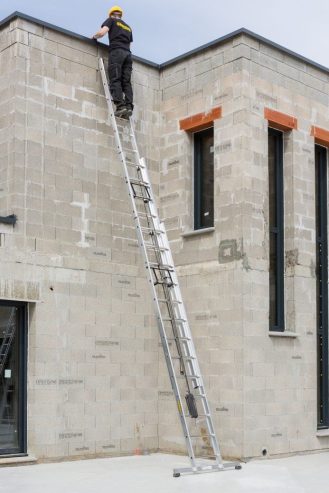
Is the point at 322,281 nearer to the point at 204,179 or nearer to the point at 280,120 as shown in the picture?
the point at 204,179

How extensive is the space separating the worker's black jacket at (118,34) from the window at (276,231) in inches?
115

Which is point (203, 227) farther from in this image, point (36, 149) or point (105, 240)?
point (36, 149)

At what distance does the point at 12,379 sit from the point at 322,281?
5.75m

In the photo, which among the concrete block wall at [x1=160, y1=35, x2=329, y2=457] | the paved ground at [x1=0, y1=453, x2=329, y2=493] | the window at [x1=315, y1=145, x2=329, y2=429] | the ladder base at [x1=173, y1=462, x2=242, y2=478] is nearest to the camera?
the paved ground at [x1=0, y1=453, x2=329, y2=493]

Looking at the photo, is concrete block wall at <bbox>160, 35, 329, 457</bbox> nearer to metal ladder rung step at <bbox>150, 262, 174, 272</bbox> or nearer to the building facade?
the building facade

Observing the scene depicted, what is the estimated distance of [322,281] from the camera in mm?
13914

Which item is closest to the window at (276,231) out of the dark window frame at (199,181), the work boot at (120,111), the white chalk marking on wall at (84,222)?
the dark window frame at (199,181)

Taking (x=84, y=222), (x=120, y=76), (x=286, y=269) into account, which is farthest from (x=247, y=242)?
(x=120, y=76)

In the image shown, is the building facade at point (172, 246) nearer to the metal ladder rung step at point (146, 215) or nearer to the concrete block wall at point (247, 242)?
the concrete block wall at point (247, 242)

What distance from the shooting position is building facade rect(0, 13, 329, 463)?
38.9ft

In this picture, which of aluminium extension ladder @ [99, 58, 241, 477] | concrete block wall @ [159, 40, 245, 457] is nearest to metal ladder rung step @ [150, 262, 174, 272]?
aluminium extension ladder @ [99, 58, 241, 477]

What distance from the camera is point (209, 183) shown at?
44.0ft

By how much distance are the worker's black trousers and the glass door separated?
380 cm

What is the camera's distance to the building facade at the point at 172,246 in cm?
1186
